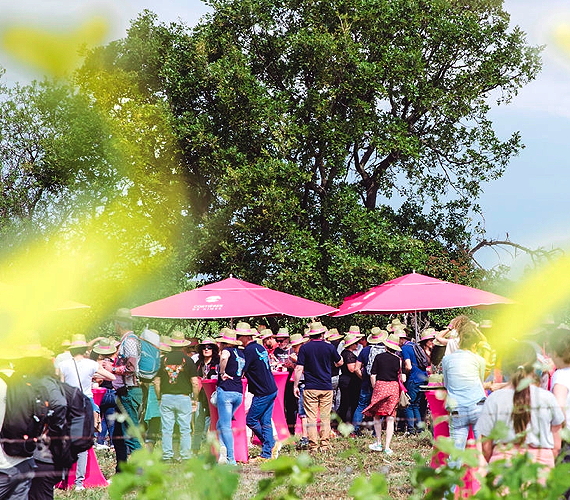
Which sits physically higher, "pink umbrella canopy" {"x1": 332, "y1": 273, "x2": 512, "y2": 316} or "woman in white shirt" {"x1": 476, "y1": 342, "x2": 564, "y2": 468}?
"pink umbrella canopy" {"x1": 332, "y1": 273, "x2": 512, "y2": 316}

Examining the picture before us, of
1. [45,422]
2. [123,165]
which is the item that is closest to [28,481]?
[45,422]

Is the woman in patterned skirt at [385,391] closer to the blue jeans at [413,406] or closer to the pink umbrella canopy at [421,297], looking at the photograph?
the pink umbrella canopy at [421,297]

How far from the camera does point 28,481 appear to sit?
549 centimetres

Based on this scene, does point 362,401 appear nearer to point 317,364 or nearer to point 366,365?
point 366,365

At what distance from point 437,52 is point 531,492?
22271 millimetres

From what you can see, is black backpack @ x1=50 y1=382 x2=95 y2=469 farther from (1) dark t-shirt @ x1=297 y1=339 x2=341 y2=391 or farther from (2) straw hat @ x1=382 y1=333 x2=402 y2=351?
(2) straw hat @ x1=382 y1=333 x2=402 y2=351

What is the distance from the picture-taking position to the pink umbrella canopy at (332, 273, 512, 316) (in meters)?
13.4

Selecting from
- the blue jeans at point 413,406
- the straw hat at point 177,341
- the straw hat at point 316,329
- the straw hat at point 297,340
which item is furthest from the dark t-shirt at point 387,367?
the straw hat at point 177,341

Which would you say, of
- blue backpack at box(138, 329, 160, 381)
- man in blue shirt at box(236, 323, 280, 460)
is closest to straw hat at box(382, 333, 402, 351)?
man in blue shirt at box(236, 323, 280, 460)

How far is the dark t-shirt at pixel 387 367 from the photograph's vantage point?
11.5 meters

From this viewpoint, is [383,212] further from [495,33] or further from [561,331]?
[561,331]

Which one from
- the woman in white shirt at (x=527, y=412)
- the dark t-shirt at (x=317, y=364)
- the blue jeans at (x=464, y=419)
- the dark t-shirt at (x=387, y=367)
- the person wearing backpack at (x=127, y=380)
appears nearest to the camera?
the woman in white shirt at (x=527, y=412)

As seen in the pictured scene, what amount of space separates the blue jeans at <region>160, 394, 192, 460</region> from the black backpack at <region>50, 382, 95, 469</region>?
13.8 ft

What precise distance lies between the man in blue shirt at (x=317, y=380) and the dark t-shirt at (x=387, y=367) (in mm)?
689
